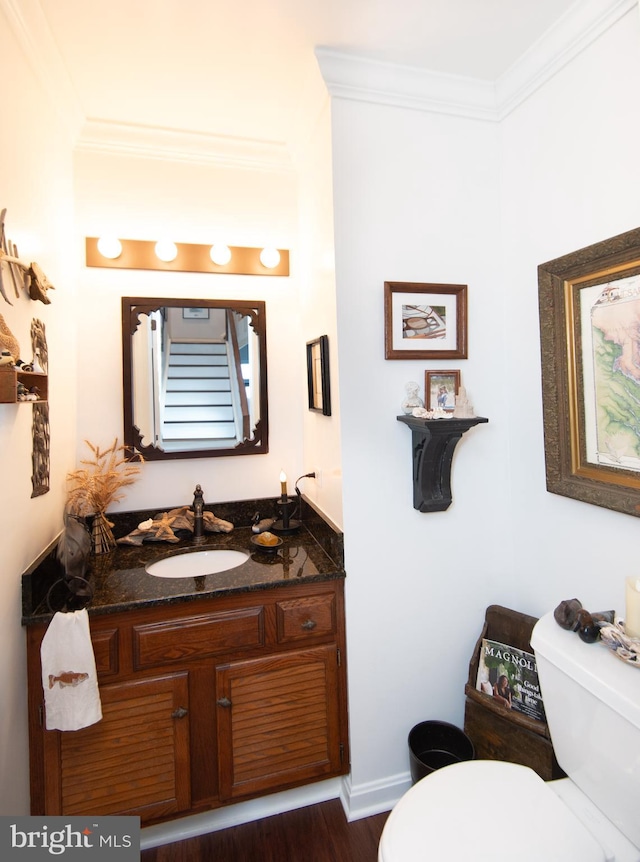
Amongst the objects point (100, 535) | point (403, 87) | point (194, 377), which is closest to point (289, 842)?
point (100, 535)

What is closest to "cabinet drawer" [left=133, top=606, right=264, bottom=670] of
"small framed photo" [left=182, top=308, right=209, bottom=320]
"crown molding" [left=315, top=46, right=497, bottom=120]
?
"small framed photo" [left=182, top=308, right=209, bottom=320]

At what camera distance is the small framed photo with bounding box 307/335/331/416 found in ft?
5.57

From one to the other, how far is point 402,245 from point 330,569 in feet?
4.01

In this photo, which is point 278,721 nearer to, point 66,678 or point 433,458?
point 66,678

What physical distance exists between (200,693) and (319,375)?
1.22m

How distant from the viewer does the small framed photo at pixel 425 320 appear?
1.59 m

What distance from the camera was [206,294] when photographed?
2.07 metres

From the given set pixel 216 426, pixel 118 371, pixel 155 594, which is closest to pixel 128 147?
pixel 118 371

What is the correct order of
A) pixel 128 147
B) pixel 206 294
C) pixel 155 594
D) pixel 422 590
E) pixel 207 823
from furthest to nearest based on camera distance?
1. pixel 206 294
2. pixel 128 147
3. pixel 422 590
4. pixel 207 823
5. pixel 155 594

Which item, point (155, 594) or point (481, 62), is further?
point (481, 62)

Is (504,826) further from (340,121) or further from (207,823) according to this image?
(340,121)

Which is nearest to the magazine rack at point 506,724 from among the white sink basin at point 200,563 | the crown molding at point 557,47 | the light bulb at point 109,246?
the white sink basin at point 200,563

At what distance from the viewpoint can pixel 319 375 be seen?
1778mm

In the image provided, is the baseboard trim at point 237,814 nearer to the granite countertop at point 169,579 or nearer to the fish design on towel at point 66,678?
the fish design on towel at point 66,678
